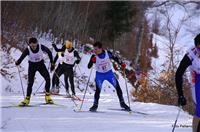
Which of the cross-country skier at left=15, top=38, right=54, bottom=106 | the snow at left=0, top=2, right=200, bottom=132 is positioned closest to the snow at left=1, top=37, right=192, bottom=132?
the snow at left=0, top=2, right=200, bottom=132

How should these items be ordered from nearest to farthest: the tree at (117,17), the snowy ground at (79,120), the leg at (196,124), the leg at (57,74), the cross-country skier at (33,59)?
the leg at (196,124), the snowy ground at (79,120), the cross-country skier at (33,59), the leg at (57,74), the tree at (117,17)

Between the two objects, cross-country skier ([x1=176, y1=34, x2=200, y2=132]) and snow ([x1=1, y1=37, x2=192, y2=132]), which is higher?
cross-country skier ([x1=176, y1=34, x2=200, y2=132])

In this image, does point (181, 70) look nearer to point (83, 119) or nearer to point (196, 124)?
point (196, 124)

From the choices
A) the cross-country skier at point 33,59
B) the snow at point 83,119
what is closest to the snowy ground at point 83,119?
the snow at point 83,119

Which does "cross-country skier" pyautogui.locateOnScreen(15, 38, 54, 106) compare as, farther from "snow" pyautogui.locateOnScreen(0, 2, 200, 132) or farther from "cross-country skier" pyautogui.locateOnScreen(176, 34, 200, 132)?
"cross-country skier" pyautogui.locateOnScreen(176, 34, 200, 132)

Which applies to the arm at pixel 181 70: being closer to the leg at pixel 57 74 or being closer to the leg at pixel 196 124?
the leg at pixel 196 124

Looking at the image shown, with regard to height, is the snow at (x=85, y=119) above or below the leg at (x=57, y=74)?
below

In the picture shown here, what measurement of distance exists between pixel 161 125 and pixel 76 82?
51.6ft

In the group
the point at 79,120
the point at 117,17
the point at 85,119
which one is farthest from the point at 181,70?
the point at 117,17

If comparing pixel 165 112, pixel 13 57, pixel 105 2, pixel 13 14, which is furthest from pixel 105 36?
pixel 165 112

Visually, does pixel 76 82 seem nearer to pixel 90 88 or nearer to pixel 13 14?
pixel 90 88

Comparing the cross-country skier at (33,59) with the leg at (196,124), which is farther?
the cross-country skier at (33,59)

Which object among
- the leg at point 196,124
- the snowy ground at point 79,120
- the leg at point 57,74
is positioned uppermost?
the leg at point 57,74

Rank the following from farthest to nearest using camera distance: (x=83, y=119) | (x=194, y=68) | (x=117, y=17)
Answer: (x=117, y=17) < (x=83, y=119) < (x=194, y=68)
